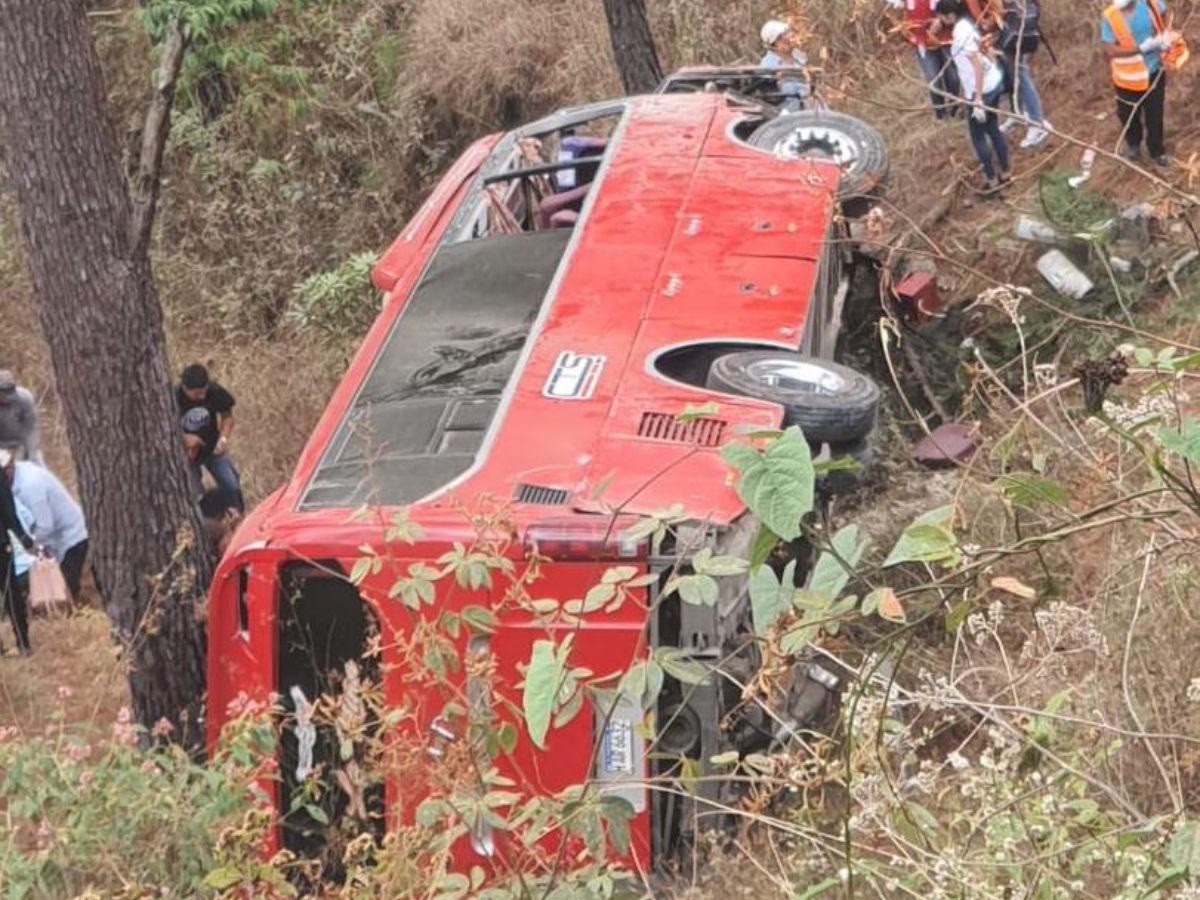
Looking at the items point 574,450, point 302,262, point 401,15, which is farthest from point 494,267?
point 401,15

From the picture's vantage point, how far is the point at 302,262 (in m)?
12.9

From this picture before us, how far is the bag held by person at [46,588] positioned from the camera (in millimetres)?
7555

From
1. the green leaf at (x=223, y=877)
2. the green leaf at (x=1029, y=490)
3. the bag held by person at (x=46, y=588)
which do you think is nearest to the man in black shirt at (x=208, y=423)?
the bag held by person at (x=46, y=588)

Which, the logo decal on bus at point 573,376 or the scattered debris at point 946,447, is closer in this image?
the logo decal on bus at point 573,376

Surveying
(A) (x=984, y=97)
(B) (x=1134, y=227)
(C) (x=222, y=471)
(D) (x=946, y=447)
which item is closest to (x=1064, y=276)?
(B) (x=1134, y=227)

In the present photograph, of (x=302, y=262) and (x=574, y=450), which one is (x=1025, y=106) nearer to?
(x=574, y=450)

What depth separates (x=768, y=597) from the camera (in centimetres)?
253

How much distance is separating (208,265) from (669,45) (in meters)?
3.97

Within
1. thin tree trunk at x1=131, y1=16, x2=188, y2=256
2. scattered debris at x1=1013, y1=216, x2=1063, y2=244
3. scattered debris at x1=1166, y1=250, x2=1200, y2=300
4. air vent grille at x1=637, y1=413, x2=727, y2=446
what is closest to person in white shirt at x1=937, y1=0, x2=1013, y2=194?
scattered debris at x1=1013, y1=216, x2=1063, y2=244

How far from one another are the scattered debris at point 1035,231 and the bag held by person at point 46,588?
5138 millimetres

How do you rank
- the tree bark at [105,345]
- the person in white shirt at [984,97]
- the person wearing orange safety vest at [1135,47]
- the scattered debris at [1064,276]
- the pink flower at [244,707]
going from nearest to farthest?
the pink flower at [244,707], the tree bark at [105,345], the person wearing orange safety vest at [1135,47], the scattered debris at [1064,276], the person in white shirt at [984,97]

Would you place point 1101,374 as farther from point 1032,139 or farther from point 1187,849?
point 1032,139

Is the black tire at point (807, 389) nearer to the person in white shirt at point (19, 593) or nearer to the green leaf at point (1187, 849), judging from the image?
the green leaf at point (1187, 849)

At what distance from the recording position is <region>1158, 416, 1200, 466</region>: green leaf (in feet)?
7.36
